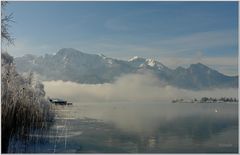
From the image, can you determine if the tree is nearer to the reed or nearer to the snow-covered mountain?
the reed

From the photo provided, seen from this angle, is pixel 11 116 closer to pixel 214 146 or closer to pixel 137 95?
pixel 214 146

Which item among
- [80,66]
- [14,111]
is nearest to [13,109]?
[14,111]

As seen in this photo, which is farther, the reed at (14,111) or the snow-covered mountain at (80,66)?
the snow-covered mountain at (80,66)

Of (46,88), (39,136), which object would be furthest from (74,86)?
(39,136)

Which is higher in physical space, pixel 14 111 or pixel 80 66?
pixel 80 66

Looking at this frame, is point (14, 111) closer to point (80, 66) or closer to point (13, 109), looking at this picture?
point (13, 109)

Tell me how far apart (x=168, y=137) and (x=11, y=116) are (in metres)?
6.08

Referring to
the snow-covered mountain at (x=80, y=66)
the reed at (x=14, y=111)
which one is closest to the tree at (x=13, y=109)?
the reed at (x=14, y=111)

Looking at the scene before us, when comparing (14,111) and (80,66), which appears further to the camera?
(80,66)

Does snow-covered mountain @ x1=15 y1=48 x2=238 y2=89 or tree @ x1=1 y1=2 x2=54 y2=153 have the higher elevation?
snow-covered mountain @ x1=15 y1=48 x2=238 y2=89

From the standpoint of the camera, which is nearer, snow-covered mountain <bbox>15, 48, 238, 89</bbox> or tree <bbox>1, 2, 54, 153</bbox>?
tree <bbox>1, 2, 54, 153</bbox>

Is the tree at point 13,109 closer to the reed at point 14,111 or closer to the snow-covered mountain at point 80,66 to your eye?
the reed at point 14,111

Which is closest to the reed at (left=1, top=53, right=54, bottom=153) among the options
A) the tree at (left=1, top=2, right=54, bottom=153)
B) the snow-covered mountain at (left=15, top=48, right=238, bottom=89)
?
the tree at (left=1, top=2, right=54, bottom=153)

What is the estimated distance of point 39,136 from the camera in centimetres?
996
